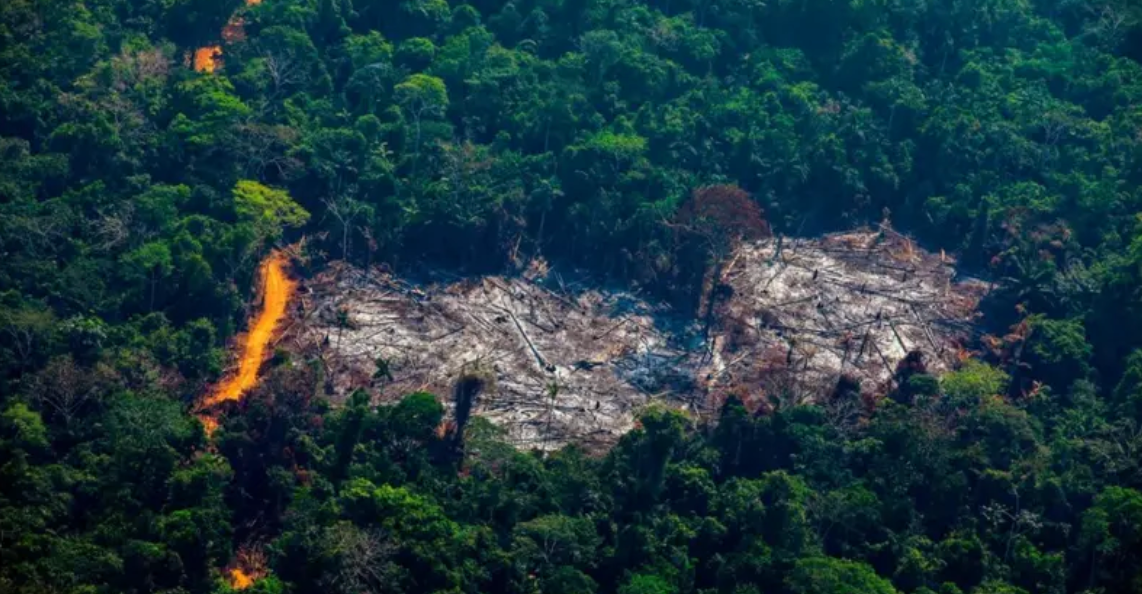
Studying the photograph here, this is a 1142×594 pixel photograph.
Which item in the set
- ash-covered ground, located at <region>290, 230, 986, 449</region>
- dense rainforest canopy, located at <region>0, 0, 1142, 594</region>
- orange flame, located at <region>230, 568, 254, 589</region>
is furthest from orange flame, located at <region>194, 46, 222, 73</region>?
orange flame, located at <region>230, 568, 254, 589</region>

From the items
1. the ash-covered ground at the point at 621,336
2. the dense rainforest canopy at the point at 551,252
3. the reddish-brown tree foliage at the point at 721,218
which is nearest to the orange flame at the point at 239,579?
the dense rainforest canopy at the point at 551,252

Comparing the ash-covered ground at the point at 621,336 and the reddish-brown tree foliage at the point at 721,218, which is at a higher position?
the reddish-brown tree foliage at the point at 721,218

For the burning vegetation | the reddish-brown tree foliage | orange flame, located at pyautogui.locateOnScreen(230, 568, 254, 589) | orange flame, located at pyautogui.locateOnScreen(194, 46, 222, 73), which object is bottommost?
orange flame, located at pyautogui.locateOnScreen(230, 568, 254, 589)

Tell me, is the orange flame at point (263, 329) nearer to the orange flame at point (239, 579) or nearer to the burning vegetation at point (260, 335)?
the burning vegetation at point (260, 335)

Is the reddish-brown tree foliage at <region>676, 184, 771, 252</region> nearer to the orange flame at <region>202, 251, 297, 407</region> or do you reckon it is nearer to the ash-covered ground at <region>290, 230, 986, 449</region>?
the ash-covered ground at <region>290, 230, 986, 449</region>

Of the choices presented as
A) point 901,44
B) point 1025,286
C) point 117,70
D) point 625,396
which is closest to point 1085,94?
point 901,44

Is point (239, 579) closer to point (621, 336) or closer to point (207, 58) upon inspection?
point (621, 336)

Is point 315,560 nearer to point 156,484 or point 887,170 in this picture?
point 156,484
